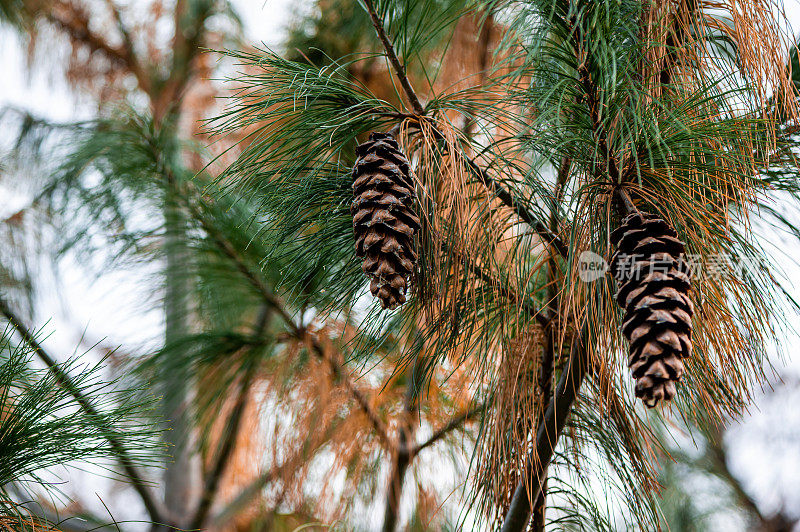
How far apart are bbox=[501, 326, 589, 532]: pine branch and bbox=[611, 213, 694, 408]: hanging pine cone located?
0.46ft

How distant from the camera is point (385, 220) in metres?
0.56

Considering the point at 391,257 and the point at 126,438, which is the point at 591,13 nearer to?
the point at 391,257

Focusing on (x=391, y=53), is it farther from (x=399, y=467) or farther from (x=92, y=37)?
(x=92, y=37)

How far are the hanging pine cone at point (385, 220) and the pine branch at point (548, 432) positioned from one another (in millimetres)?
207

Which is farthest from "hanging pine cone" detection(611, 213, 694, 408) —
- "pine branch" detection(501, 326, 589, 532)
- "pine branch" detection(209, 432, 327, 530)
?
"pine branch" detection(209, 432, 327, 530)

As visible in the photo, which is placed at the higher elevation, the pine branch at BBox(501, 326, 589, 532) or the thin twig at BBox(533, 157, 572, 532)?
the thin twig at BBox(533, 157, 572, 532)

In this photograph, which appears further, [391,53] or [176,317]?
[176,317]

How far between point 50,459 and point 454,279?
397 mm

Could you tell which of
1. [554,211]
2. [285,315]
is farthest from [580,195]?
[285,315]

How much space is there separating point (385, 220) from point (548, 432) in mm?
283

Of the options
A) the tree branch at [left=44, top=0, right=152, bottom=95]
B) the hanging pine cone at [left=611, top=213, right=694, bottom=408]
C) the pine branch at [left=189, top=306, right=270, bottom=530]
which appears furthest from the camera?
the tree branch at [left=44, top=0, right=152, bottom=95]

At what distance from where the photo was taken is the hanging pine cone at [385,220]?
554 millimetres

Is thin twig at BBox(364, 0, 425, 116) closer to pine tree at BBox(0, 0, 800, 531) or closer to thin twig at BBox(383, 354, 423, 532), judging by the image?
pine tree at BBox(0, 0, 800, 531)

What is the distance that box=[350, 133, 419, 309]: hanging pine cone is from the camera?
554mm
